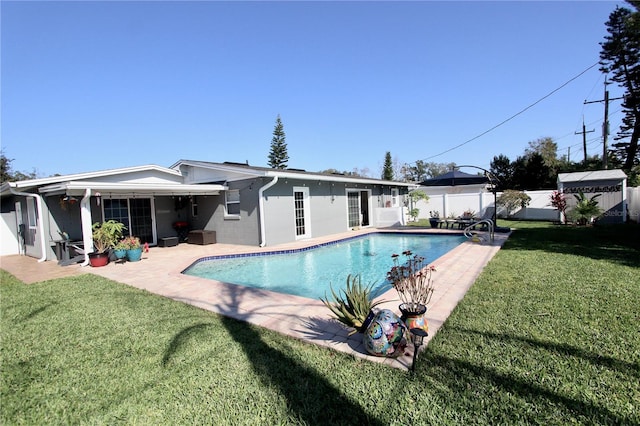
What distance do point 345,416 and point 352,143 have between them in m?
30.9

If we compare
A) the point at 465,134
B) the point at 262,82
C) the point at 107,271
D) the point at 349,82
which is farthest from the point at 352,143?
the point at 107,271

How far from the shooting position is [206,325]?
406 cm

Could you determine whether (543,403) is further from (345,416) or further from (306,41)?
(306,41)

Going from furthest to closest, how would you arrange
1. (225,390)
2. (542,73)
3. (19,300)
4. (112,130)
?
(112,130) < (542,73) < (19,300) < (225,390)

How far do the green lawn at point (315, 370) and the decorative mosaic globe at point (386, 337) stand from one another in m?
0.19

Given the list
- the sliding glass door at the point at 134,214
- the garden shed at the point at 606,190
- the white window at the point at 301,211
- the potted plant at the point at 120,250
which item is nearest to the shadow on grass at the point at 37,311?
the potted plant at the point at 120,250

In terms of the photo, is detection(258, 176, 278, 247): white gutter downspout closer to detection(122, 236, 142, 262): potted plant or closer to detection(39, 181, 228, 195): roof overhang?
detection(39, 181, 228, 195): roof overhang

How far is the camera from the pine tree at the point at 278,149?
3869 centimetres

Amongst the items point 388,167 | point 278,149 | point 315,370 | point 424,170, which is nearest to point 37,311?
point 315,370

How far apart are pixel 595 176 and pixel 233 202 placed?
1853cm

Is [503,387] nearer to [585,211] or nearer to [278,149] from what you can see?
[585,211]

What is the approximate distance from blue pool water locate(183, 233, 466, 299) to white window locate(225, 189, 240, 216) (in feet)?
9.52

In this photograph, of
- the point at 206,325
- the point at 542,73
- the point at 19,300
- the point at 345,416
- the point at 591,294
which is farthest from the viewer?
the point at 542,73

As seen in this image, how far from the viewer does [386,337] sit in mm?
3035
